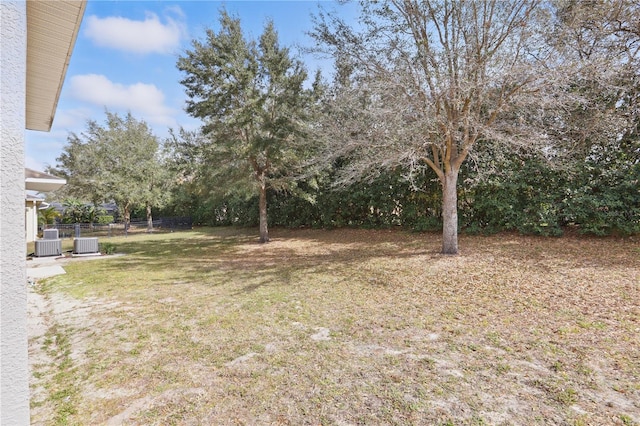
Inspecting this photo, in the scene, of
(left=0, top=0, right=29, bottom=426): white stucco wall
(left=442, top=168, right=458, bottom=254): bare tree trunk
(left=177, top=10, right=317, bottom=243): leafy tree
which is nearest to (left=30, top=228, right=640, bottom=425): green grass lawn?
(left=442, top=168, right=458, bottom=254): bare tree trunk

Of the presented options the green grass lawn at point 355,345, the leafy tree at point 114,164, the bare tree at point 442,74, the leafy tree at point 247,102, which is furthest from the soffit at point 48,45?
the leafy tree at point 114,164

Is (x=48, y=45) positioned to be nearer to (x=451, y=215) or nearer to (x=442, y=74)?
(x=442, y=74)

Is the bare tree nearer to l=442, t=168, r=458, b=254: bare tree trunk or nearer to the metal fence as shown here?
l=442, t=168, r=458, b=254: bare tree trunk

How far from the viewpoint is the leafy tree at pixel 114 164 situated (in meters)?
19.6

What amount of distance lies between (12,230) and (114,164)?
23042 millimetres

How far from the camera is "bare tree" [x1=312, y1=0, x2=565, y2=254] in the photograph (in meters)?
7.16

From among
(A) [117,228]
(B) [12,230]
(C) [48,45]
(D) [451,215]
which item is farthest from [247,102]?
(A) [117,228]

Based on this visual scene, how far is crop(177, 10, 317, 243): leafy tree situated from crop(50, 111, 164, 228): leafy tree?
10911mm

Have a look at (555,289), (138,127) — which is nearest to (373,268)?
(555,289)

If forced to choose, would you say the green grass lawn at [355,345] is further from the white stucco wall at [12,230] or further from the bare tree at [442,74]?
the bare tree at [442,74]

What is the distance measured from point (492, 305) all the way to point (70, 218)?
3233cm

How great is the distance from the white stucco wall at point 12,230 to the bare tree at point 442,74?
6.86m

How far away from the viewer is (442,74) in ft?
23.7

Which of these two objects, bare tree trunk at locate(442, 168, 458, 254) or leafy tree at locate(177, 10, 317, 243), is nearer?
bare tree trunk at locate(442, 168, 458, 254)
